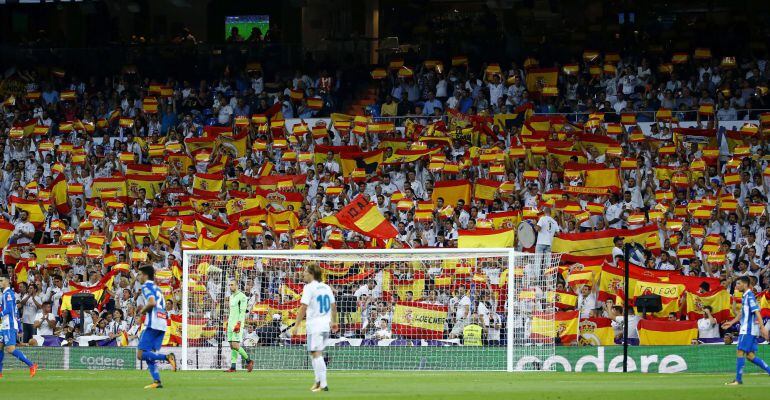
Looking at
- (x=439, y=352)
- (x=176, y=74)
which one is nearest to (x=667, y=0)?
(x=176, y=74)

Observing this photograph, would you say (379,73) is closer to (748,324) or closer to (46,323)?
(46,323)

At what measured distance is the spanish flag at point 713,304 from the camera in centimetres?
2530

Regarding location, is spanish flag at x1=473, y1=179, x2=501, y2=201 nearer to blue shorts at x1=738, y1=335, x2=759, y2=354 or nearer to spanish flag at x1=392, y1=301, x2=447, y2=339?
spanish flag at x1=392, y1=301, x2=447, y2=339

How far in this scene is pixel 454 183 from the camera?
3091 cm

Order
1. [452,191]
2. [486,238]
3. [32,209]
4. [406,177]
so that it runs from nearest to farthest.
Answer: [486,238] → [452,191] → [406,177] → [32,209]

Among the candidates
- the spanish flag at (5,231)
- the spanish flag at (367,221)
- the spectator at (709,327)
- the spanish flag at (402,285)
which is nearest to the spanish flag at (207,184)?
the spanish flag at (5,231)

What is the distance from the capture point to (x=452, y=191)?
102ft

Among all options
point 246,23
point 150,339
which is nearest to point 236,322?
point 150,339

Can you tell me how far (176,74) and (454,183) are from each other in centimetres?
1277

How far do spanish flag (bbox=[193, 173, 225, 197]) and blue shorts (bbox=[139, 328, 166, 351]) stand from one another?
1435 cm

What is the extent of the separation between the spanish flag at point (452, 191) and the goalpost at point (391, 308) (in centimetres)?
477

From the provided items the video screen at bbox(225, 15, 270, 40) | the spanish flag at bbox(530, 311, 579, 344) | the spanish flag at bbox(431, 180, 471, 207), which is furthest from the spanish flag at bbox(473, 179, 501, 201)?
the video screen at bbox(225, 15, 270, 40)

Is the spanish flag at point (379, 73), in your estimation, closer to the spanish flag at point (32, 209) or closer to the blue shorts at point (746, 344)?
the spanish flag at point (32, 209)

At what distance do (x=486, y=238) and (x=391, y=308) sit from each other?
10.5 feet
